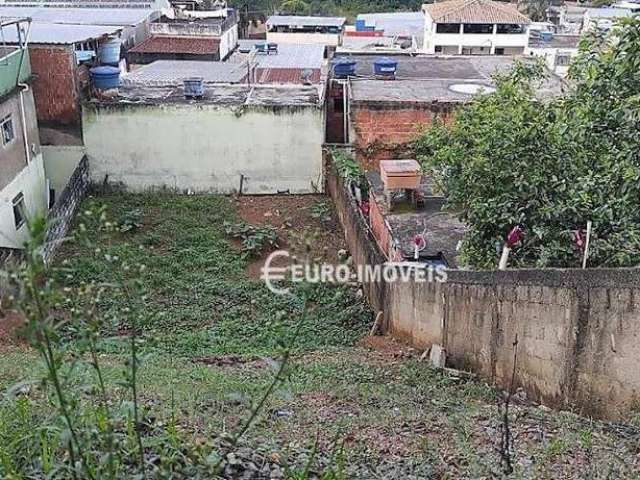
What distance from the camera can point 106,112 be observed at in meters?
14.2

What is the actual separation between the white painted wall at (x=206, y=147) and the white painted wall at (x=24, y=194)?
1.26m

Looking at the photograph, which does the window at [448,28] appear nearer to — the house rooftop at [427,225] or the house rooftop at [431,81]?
the house rooftop at [431,81]

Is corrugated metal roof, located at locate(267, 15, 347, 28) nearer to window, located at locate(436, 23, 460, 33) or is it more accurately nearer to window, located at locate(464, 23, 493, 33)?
window, located at locate(436, 23, 460, 33)

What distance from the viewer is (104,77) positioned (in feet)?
48.2

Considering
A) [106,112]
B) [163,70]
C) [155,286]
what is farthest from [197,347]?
[163,70]

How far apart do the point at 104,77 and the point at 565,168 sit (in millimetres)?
10736

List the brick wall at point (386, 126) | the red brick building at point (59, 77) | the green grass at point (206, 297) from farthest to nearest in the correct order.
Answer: the brick wall at point (386, 126), the red brick building at point (59, 77), the green grass at point (206, 297)

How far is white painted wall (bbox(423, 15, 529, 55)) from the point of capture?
32312mm

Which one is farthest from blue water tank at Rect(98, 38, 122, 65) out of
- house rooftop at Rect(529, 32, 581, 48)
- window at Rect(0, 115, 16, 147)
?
house rooftop at Rect(529, 32, 581, 48)

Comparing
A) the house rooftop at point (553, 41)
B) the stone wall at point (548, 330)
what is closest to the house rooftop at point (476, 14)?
the house rooftop at point (553, 41)

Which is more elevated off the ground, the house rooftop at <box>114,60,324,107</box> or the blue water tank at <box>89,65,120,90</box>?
the blue water tank at <box>89,65,120,90</box>

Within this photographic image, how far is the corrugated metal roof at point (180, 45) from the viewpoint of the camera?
24.6 meters

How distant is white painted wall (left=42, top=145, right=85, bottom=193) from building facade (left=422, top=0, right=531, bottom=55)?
2152cm

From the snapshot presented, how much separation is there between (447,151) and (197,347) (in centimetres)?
406
